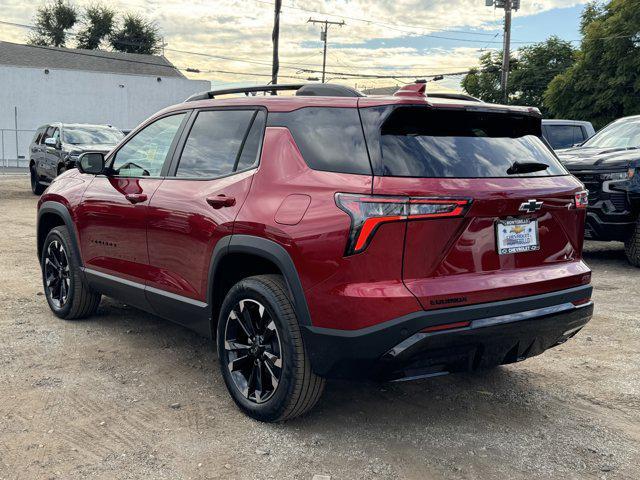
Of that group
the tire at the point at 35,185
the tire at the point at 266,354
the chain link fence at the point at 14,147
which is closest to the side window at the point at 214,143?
the tire at the point at 266,354

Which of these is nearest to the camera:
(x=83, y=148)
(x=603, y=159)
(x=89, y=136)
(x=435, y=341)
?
(x=435, y=341)

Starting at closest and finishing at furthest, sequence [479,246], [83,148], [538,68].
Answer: [479,246] → [83,148] → [538,68]

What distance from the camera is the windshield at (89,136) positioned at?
15.6 metres

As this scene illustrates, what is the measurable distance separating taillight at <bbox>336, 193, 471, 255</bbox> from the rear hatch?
1 centimetres

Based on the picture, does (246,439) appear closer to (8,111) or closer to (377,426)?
(377,426)

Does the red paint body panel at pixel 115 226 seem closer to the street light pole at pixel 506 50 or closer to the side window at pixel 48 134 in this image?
the side window at pixel 48 134

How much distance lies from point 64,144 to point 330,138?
531 inches

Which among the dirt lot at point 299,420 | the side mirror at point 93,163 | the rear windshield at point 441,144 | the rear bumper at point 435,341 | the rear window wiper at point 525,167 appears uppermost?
the rear windshield at point 441,144

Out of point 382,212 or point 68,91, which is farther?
point 68,91

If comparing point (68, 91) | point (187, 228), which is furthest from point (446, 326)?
point (68, 91)

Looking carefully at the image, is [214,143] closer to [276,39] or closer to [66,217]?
[66,217]

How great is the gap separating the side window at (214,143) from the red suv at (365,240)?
1 centimetres

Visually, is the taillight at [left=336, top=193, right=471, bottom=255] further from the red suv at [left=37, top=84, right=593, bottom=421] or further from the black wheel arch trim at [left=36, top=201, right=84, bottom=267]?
the black wheel arch trim at [left=36, top=201, right=84, bottom=267]

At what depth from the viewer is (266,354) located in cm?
357
